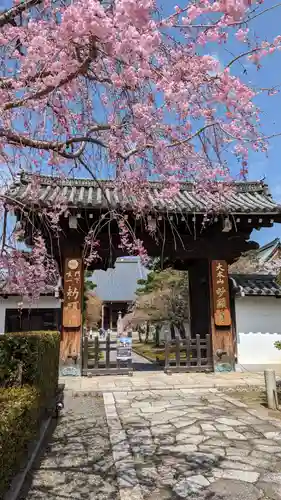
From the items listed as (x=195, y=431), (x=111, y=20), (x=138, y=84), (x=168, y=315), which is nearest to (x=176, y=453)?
(x=195, y=431)

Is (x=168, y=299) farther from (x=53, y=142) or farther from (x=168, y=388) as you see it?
(x=53, y=142)

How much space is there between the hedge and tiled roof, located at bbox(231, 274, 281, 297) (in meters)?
7.20

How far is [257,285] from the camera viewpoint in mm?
11992

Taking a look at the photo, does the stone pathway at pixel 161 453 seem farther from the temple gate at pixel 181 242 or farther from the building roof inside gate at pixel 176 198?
the building roof inside gate at pixel 176 198

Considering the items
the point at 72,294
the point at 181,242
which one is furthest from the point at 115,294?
the point at 181,242

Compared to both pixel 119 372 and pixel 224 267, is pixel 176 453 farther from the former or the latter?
pixel 224 267

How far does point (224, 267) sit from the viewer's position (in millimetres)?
11367

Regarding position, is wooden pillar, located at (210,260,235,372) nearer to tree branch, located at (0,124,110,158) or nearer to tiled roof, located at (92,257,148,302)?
tree branch, located at (0,124,110,158)

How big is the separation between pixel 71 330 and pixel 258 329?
5646mm

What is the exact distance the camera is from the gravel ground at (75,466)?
356 centimetres

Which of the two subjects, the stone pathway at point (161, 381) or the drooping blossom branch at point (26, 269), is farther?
the stone pathway at point (161, 381)

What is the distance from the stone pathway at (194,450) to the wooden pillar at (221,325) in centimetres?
334

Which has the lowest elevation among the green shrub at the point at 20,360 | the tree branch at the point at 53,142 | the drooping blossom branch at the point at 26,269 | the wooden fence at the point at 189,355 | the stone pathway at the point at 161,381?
the stone pathway at the point at 161,381

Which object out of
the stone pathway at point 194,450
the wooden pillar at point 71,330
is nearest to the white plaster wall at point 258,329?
the stone pathway at point 194,450
